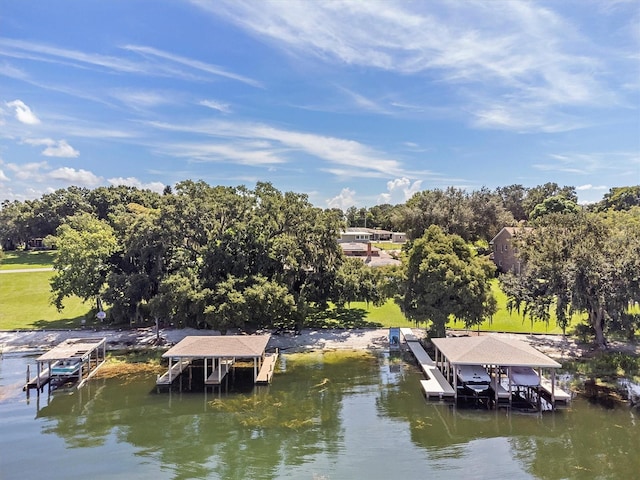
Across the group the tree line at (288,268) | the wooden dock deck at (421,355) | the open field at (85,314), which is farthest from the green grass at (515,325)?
the wooden dock deck at (421,355)

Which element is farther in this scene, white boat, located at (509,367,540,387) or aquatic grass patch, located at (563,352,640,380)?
aquatic grass patch, located at (563,352,640,380)

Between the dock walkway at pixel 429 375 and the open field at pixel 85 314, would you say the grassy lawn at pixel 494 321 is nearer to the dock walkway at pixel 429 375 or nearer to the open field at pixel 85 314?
the open field at pixel 85 314

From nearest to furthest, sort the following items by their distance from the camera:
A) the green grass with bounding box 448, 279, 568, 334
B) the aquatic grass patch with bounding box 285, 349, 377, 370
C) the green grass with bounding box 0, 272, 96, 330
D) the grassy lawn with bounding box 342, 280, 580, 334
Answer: the aquatic grass patch with bounding box 285, 349, 377, 370
the green grass with bounding box 448, 279, 568, 334
the grassy lawn with bounding box 342, 280, 580, 334
the green grass with bounding box 0, 272, 96, 330

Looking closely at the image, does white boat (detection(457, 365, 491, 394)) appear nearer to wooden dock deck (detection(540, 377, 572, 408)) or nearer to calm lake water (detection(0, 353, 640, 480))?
calm lake water (detection(0, 353, 640, 480))

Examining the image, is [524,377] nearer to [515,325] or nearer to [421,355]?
[421,355]

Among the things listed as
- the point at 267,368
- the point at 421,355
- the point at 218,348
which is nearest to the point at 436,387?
the point at 421,355

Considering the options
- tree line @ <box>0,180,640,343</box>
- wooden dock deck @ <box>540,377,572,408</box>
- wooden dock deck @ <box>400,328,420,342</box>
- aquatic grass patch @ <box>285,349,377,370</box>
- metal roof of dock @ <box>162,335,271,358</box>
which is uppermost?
tree line @ <box>0,180,640,343</box>

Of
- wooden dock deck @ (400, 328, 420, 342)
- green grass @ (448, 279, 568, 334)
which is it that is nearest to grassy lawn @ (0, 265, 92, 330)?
wooden dock deck @ (400, 328, 420, 342)

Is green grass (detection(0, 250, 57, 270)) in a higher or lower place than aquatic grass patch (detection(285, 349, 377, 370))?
higher
